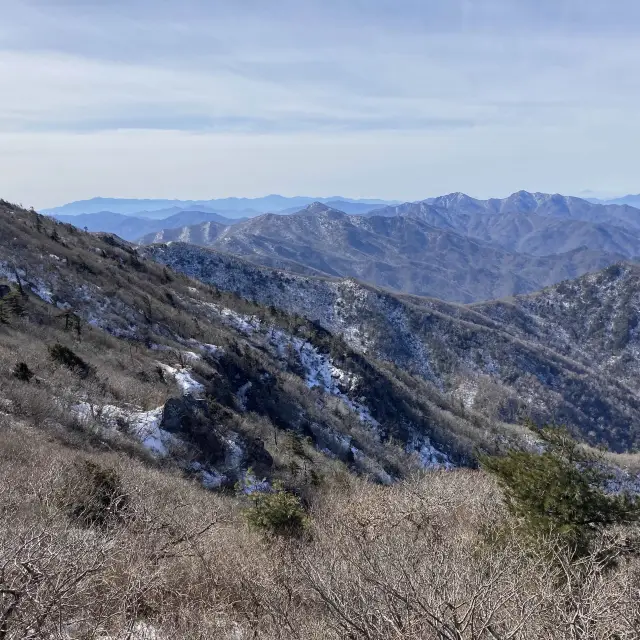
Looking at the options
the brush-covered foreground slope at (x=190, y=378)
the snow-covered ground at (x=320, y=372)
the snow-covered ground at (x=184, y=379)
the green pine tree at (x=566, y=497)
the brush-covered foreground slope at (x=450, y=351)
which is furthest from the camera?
the brush-covered foreground slope at (x=450, y=351)

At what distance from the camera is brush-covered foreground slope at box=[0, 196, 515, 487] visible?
74.9ft

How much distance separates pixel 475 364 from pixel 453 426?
6636cm

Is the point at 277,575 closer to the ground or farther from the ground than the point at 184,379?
farther from the ground

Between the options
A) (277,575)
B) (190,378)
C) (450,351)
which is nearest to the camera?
(277,575)

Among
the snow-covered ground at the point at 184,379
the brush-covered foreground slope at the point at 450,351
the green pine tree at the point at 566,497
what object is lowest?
the brush-covered foreground slope at the point at 450,351

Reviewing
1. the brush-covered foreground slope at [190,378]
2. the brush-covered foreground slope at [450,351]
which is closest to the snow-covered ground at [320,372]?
the brush-covered foreground slope at [190,378]

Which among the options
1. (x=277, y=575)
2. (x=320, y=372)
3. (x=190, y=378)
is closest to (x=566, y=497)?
(x=277, y=575)

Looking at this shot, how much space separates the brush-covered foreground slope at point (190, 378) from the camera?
22.8 m

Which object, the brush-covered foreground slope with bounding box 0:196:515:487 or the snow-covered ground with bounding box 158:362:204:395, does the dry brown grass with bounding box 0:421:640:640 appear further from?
the snow-covered ground with bounding box 158:362:204:395

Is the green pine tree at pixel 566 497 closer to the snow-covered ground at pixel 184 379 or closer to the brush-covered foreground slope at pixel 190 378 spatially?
the brush-covered foreground slope at pixel 190 378

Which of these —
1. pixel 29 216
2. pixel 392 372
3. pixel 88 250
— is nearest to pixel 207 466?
pixel 88 250

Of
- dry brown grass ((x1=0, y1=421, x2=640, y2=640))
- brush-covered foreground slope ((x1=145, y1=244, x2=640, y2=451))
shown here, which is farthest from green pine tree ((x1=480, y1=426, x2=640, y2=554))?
brush-covered foreground slope ((x1=145, y1=244, x2=640, y2=451))

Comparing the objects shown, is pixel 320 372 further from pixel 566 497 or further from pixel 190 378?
pixel 566 497

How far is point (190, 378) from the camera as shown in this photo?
33250 millimetres
